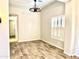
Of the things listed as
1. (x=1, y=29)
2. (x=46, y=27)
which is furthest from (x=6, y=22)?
(x=46, y=27)

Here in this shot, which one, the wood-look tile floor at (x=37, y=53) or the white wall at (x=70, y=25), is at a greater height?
the white wall at (x=70, y=25)

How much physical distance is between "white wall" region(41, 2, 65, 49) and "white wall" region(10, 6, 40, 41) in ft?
1.71

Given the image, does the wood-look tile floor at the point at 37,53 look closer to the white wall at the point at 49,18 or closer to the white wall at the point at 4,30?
the white wall at the point at 49,18

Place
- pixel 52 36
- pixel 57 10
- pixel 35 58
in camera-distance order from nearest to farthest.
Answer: pixel 35 58
pixel 57 10
pixel 52 36

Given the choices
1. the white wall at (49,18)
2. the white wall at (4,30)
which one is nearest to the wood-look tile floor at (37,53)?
the white wall at (49,18)

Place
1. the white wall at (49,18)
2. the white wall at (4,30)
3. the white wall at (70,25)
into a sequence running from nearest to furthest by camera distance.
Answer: the white wall at (4,30), the white wall at (70,25), the white wall at (49,18)

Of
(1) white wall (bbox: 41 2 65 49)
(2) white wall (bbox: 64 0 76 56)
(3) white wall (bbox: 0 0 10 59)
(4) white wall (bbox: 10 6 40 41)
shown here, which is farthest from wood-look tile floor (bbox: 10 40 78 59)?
(4) white wall (bbox: 10 6 40 41)

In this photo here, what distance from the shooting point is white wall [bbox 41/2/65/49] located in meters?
5.47

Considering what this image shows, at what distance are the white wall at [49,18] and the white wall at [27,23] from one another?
20.5 inches

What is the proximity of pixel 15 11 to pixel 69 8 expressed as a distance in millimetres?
4407

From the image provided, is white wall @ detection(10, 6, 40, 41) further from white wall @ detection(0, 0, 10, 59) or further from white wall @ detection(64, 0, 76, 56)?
white wall @ detection(0, 0, 10, 59)

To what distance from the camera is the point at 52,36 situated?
6312 mm

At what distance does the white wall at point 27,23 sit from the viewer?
7423mm

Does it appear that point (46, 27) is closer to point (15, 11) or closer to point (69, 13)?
point (15, 11)
